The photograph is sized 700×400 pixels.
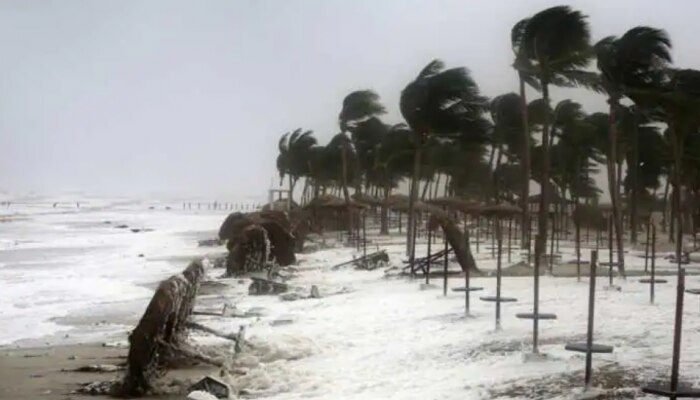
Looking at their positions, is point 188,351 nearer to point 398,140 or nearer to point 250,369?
point 250,369

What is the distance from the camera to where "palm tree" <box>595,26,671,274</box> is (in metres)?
24.8

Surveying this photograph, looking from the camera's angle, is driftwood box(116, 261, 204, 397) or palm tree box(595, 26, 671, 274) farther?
palm tree box(595, 26, 671, 274)

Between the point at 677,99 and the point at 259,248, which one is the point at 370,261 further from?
the point at 677,99

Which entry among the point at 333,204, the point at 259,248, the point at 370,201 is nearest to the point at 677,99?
the point at 259,248

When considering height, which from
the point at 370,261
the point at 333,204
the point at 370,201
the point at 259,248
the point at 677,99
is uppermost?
the point at 677,99

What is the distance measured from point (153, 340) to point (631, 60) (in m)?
18.3

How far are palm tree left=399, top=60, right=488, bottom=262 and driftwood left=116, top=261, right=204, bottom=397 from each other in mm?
23856

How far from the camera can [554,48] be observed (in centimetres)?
2891

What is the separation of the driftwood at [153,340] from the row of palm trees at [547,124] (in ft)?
19.4

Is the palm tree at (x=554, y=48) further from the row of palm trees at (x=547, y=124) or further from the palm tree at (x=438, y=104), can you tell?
the palm tree at (x=438, y=104)

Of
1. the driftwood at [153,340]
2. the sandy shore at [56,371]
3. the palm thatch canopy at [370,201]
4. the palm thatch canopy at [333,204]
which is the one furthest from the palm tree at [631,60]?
the palm thatch canopy at [370,201]

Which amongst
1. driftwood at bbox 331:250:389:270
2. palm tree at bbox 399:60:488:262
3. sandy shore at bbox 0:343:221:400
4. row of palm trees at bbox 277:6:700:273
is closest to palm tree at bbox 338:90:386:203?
row of palm trees at bbox 277:6:700:273

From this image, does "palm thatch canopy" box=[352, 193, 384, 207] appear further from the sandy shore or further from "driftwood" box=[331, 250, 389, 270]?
the sandy shore

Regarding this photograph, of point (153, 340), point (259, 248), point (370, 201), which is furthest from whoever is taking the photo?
point (370, 201)
